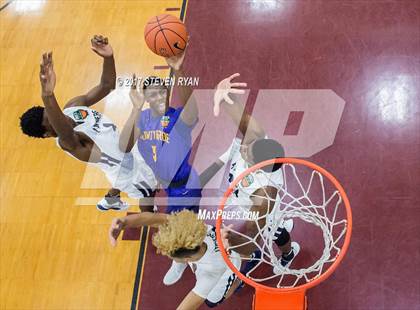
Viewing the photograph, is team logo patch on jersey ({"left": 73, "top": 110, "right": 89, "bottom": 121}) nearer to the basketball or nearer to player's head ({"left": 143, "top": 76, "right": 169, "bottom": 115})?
player's head ({"left": 143, "top": 76, "right": 169, "bottom": 115})

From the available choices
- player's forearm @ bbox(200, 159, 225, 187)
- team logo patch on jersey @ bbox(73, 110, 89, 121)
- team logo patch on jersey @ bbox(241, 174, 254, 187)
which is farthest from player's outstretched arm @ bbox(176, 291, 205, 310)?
team logo patch on jersey @ bbox(73, 110, 89, 121)

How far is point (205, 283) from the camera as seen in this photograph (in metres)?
3.18

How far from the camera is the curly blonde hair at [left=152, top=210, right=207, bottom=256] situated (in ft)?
8.70

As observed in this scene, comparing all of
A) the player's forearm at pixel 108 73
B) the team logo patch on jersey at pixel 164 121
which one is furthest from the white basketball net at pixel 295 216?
the player's forearm at pixel 108 73

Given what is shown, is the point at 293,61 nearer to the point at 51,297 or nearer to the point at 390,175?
the point at 390,175

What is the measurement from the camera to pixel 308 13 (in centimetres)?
530

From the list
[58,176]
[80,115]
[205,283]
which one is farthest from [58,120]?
[58,176]

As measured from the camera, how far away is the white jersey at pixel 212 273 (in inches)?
121

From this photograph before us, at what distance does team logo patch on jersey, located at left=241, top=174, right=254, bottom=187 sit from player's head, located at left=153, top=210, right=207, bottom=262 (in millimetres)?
562

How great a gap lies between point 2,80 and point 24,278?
2511 millimetres

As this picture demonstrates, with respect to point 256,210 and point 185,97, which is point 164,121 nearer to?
point 185,97

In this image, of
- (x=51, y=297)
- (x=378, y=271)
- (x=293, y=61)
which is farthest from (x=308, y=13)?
(x=51, y=297)

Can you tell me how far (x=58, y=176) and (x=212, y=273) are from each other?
2.29 meters

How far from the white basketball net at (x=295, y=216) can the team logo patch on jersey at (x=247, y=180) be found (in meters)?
0.15
